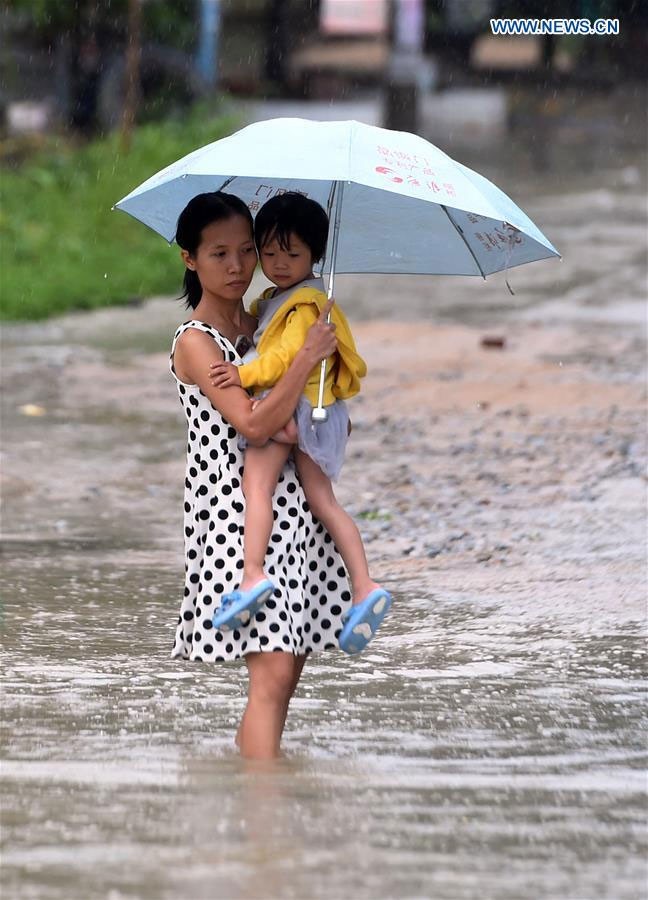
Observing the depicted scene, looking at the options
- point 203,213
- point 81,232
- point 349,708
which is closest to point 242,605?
point 203,213

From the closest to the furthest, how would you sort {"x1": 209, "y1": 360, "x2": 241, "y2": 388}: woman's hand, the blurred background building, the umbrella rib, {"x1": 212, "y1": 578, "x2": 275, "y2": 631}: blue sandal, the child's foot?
{"x1": 212, "y1": 578, "x2": 275, "y2": 631}: blue sandal, {"x1": 209, "y1": 360, "x2": 241, "y2": 388}: woman's hand, the child's foot, the umbrella rib, the blurred background building

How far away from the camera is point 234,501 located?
14.2 ft

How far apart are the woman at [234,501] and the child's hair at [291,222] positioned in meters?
0.05

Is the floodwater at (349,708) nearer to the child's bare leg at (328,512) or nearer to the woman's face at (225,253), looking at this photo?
the child's bare leg at (328,512)

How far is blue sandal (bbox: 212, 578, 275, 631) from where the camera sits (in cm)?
414

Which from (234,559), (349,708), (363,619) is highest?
(234,559)

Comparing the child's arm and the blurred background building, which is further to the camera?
the blurred background building

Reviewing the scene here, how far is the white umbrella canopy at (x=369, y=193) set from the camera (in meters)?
4.31

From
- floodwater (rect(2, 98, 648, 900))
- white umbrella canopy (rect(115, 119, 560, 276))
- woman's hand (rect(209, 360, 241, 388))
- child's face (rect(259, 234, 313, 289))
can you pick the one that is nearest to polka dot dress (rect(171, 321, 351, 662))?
woman's hand (rect(209, 360, 241, 388))

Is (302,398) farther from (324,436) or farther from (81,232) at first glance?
(81,232)

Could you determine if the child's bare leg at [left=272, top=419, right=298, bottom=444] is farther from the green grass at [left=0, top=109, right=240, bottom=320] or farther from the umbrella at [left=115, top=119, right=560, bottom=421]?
the green grass at [left=0, top=109, right=240, bottom=320]

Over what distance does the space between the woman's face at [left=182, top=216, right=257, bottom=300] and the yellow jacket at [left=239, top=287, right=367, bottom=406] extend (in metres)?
0.14

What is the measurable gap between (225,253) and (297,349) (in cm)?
32

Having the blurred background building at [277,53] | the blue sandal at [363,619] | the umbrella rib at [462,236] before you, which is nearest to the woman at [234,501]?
the blue sandal at [363,619]
